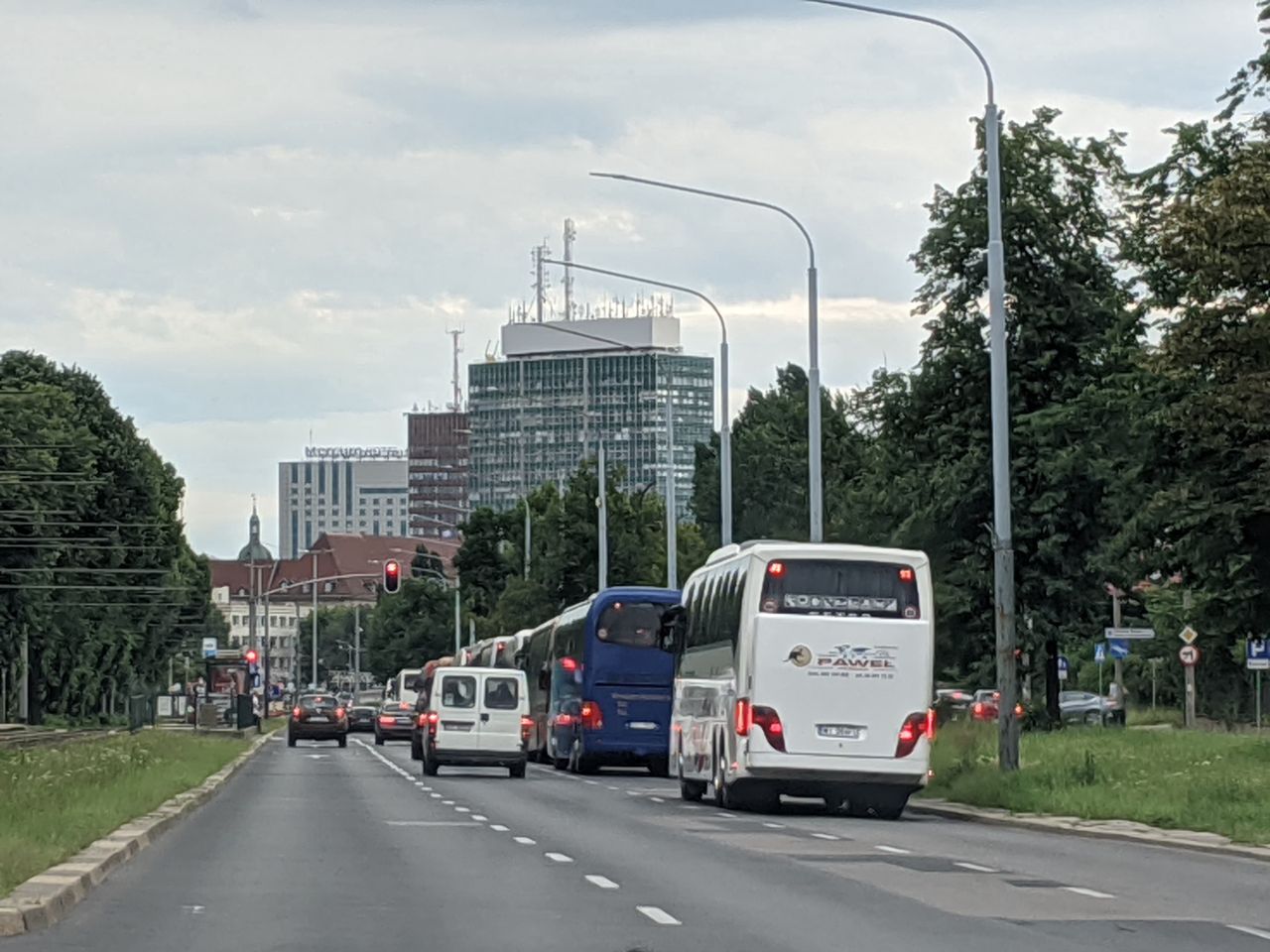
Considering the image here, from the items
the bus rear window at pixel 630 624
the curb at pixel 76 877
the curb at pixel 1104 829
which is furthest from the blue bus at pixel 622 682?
the curb at pixel 76 877

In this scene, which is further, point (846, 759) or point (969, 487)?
point (969, 487)

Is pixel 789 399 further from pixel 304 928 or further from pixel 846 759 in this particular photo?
pixel 304 928

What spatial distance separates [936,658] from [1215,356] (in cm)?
1608

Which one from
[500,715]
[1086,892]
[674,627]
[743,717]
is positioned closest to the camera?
[1086,892]

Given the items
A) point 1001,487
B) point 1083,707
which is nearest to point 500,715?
point 1001,487

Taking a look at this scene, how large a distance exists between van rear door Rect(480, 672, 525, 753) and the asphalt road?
16.6 meters

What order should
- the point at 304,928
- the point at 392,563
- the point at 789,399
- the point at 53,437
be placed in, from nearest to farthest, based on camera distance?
the point at 304,928, the point at 392,563, the point at 53,437, the point at 789,399

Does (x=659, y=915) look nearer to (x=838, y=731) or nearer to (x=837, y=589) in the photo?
(x=838, y=731)

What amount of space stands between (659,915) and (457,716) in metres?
32.1

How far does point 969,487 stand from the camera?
51.3 m

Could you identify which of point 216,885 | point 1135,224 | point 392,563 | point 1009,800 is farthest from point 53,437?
point 216,885

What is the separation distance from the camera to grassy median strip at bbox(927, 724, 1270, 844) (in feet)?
86.8

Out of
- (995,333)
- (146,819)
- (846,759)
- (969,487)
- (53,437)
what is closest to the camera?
(146,819)

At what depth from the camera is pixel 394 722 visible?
84.1m
